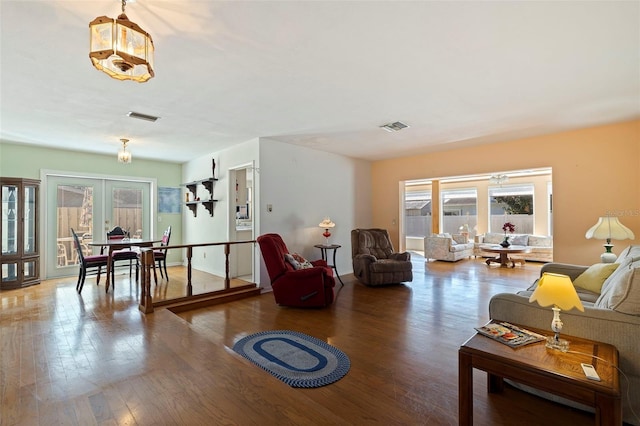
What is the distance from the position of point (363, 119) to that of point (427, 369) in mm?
3078

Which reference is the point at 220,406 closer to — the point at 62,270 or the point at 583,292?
the point at 583,292

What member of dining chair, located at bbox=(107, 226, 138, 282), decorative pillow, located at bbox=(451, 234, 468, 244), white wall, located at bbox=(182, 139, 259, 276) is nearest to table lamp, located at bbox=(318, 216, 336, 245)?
white wall, located at bbox=(182, 139, 259, 276)

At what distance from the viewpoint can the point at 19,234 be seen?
5164 millimetres

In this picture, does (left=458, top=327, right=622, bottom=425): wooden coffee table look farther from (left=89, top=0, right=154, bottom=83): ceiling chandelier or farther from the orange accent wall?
the orange accent wall

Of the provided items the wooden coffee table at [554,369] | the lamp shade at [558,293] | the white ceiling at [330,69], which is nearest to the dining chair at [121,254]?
the white ceiling at [330,69]

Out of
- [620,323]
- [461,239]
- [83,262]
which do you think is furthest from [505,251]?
[83,262]

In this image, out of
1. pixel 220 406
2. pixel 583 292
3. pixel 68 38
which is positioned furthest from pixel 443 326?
pixel 68 38

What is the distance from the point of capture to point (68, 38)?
2.21m

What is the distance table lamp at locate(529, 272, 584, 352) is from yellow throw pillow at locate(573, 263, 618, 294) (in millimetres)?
1613

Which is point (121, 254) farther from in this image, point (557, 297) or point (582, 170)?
point (582, 170)

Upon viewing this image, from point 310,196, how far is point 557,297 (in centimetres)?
447

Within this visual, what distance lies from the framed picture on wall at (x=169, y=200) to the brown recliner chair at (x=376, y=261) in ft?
14.5

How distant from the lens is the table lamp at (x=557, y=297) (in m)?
1.70

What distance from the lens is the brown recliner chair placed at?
5340 mm
